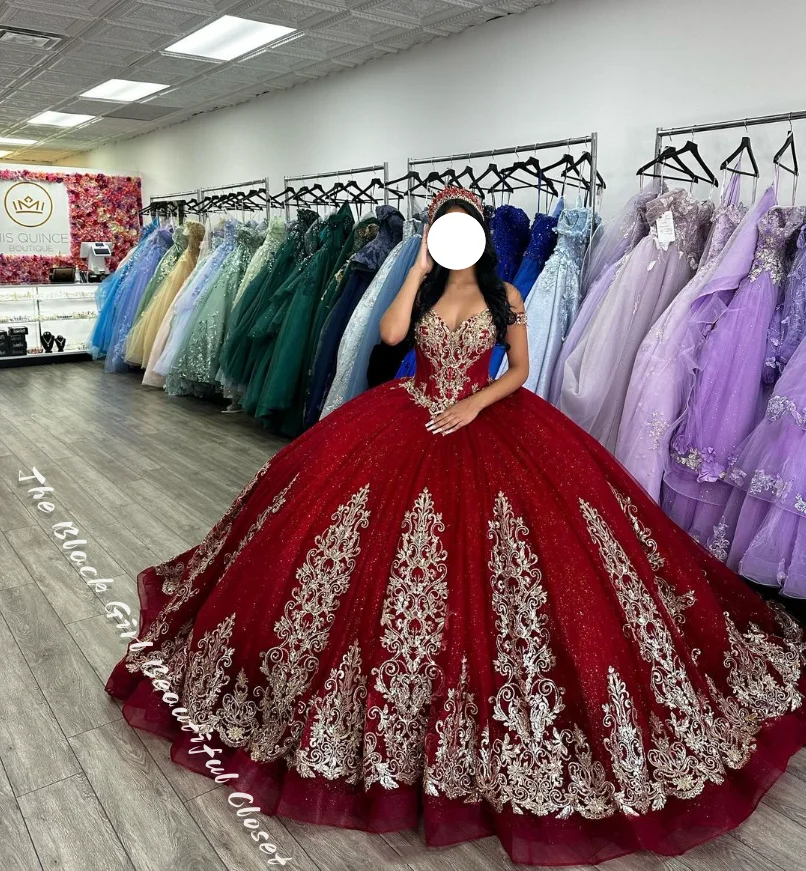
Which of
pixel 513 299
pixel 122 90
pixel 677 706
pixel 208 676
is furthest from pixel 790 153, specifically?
pixel 122 90

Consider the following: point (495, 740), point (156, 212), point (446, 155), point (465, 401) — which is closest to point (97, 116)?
point (156, 212)

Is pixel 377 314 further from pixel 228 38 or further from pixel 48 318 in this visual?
pixel 48 318

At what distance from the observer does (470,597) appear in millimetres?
1810

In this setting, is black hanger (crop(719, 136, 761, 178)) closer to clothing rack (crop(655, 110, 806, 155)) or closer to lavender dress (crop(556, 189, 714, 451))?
clothing rack (crop(655, 110, 806, 155))

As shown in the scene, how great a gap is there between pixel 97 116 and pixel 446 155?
16.2ft

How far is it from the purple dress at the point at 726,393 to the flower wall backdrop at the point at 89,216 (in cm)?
744

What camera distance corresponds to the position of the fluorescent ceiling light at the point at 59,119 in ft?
26.3

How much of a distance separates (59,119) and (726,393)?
8178 mm

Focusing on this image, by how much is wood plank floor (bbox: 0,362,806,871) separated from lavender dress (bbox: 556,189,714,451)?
58.3 inches

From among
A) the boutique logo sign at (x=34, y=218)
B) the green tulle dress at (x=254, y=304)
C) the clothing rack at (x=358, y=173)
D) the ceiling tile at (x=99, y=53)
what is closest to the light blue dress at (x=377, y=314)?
the clothing rack at (x=358, y=173)

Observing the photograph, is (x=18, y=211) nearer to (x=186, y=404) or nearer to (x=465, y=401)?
(x=186, y=404)

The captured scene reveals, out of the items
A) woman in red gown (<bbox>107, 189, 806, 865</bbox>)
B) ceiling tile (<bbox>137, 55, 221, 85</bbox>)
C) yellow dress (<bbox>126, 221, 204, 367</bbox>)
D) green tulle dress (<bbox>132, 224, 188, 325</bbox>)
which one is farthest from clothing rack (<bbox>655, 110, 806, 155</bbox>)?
green tulle dress (<bbox>132, 224, 188, 325</bbox>)

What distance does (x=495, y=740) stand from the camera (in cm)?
169

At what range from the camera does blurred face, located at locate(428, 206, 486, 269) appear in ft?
6.57
